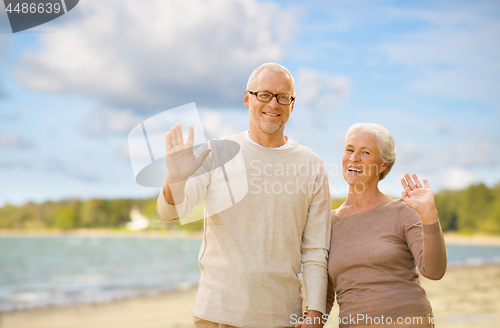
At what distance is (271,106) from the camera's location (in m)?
2.72

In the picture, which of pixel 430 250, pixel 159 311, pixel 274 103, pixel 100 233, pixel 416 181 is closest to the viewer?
pixel 430 250

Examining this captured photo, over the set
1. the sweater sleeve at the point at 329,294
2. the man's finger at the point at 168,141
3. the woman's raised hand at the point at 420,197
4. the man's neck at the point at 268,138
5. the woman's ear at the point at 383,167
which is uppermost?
the man's neck at the point at 268,138

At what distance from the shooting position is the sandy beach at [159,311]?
9.01m

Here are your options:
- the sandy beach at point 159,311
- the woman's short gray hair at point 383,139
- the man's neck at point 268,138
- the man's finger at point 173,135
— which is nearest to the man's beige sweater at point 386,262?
the woman's short gray hair at point 383,139

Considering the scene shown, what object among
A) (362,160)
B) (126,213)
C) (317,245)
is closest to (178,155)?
(317,245)

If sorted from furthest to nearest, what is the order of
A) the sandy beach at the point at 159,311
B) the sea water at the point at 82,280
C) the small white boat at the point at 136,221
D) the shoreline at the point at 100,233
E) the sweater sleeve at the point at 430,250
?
the shoreline at the point at 100,233 → the small white boat at the point at 136,221 → the sea water at the point at 82,280 → the sandy beach at the point at 159,311 → the sweater sleeve at the point at 430,250

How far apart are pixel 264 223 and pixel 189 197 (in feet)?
1.63

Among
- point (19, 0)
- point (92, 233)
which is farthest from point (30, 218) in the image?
point (19, 0)

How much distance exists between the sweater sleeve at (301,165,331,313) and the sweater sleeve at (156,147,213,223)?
719 mm

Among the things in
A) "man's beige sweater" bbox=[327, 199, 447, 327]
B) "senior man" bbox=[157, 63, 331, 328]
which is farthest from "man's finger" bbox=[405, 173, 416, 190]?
"senior man" bbox=[157, 63, 331, 328]

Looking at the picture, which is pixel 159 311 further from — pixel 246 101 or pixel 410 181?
pixel 410 181

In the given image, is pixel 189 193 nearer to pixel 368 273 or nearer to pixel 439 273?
pixel 368 273

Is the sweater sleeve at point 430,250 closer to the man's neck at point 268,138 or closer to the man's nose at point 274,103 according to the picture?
the man's neck at point 268,138

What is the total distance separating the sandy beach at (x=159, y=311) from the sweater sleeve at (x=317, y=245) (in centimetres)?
629
